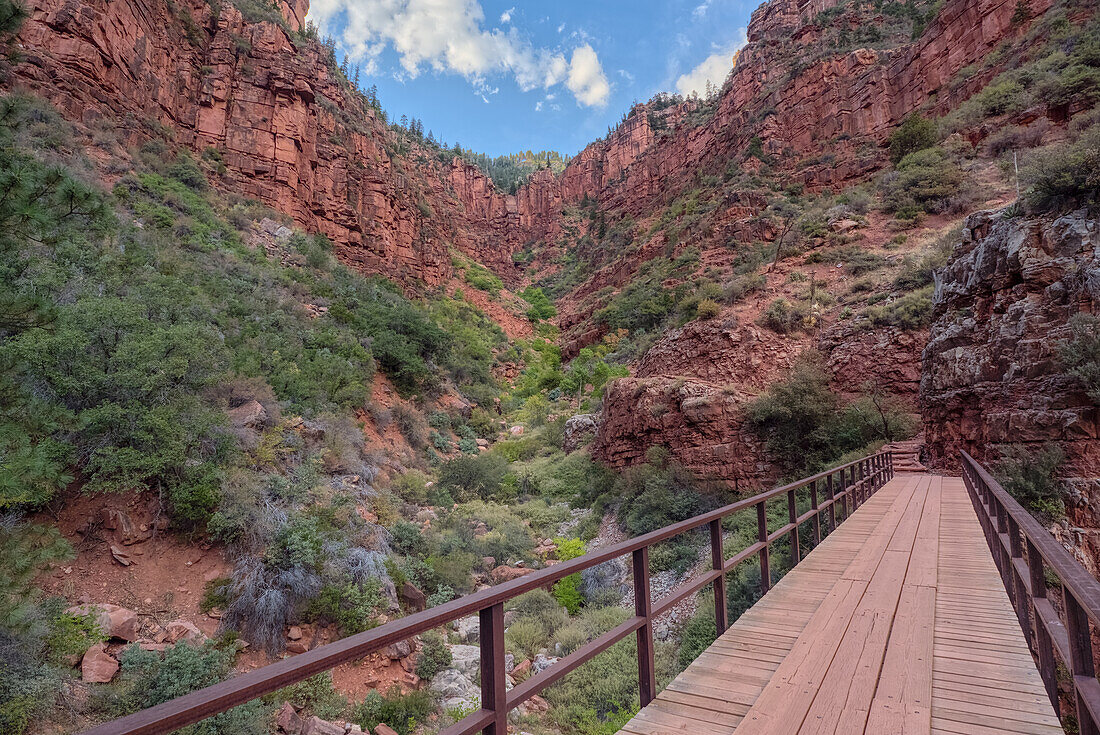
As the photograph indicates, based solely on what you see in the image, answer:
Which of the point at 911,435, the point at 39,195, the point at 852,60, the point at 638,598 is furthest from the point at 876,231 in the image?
the point at 39,195

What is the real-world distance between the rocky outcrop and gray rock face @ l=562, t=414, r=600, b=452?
1158cm

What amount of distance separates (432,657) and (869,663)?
5787mm

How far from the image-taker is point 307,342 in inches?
615

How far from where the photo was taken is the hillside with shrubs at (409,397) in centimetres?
523

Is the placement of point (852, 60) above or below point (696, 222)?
above

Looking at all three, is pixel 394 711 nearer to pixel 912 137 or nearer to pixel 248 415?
pixel 248 415

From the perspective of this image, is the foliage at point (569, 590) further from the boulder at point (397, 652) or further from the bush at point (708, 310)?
the bush at point (708, 310)

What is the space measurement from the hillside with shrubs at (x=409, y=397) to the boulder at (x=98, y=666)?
0.05 meters

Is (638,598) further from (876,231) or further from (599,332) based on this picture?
(599,332)

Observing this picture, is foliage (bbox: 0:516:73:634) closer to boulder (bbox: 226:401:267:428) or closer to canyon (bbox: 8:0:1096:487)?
boulder (bbox: 226:401:267:428)

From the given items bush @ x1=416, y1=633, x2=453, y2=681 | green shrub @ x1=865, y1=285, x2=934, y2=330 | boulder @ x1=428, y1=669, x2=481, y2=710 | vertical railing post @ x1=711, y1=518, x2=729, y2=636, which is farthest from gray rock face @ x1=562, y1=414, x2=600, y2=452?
vertical railing post @ x1=711, y1=518, x2=729, y2=636

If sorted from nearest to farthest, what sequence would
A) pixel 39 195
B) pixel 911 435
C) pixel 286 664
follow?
pixel 286 664
pixel 39 195
pixel 911 435

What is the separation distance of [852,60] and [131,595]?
45.0 m

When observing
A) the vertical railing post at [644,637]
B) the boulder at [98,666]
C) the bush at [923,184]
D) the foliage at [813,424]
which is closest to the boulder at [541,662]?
the vertical railing post at [644,637]
